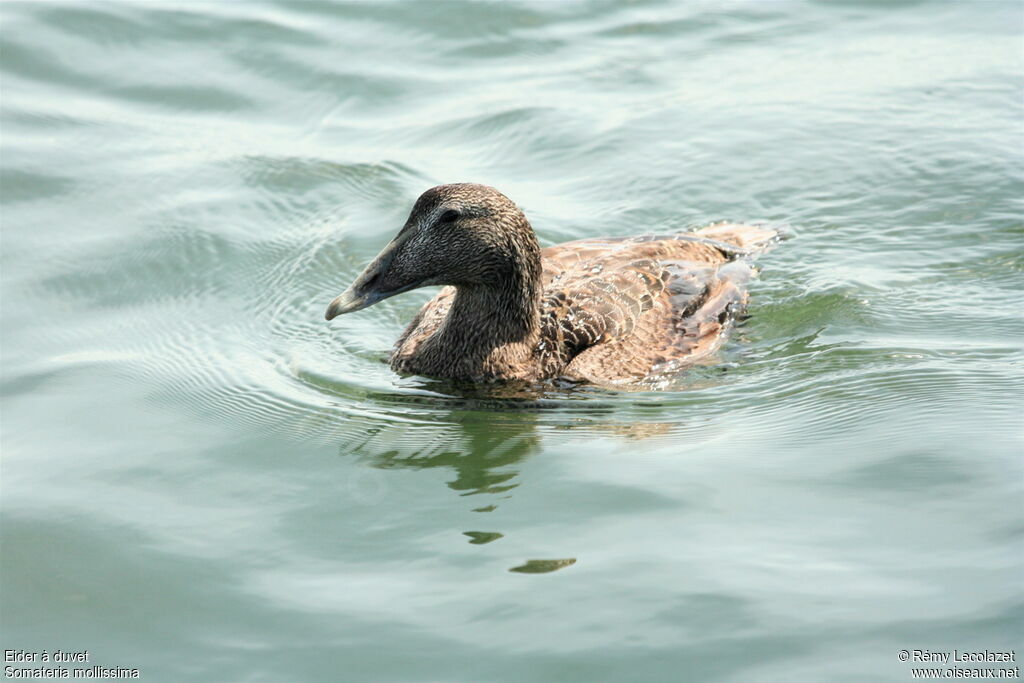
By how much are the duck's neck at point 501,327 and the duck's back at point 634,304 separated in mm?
138

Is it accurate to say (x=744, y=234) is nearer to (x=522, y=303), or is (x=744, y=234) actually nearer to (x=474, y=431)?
(x=522, y=303)

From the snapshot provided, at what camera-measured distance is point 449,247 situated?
25.7 ft

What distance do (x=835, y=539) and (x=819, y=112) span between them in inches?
277

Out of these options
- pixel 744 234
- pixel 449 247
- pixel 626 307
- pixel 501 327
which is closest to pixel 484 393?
pixel 501 327

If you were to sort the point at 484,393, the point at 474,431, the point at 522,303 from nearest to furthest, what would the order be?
the point at 474,431
the point at 484,393
the point at 522,303

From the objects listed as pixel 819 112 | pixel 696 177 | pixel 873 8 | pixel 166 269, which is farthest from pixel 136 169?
pixel 873 8

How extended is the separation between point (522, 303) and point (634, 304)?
76 cm

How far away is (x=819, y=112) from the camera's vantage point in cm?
1213

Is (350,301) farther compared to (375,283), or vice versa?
(375,283)

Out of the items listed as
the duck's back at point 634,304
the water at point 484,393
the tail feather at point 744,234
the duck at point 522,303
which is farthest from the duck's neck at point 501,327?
the tail feather at point 744,234

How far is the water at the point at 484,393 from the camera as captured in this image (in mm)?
5527

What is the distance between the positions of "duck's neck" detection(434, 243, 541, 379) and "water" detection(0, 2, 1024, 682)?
313mm

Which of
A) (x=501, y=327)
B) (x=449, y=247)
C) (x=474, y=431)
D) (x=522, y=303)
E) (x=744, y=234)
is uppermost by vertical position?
(x=744, y=234)

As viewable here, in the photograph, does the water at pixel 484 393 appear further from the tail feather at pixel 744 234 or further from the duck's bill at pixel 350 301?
the duck's bill at pixel 350 301
